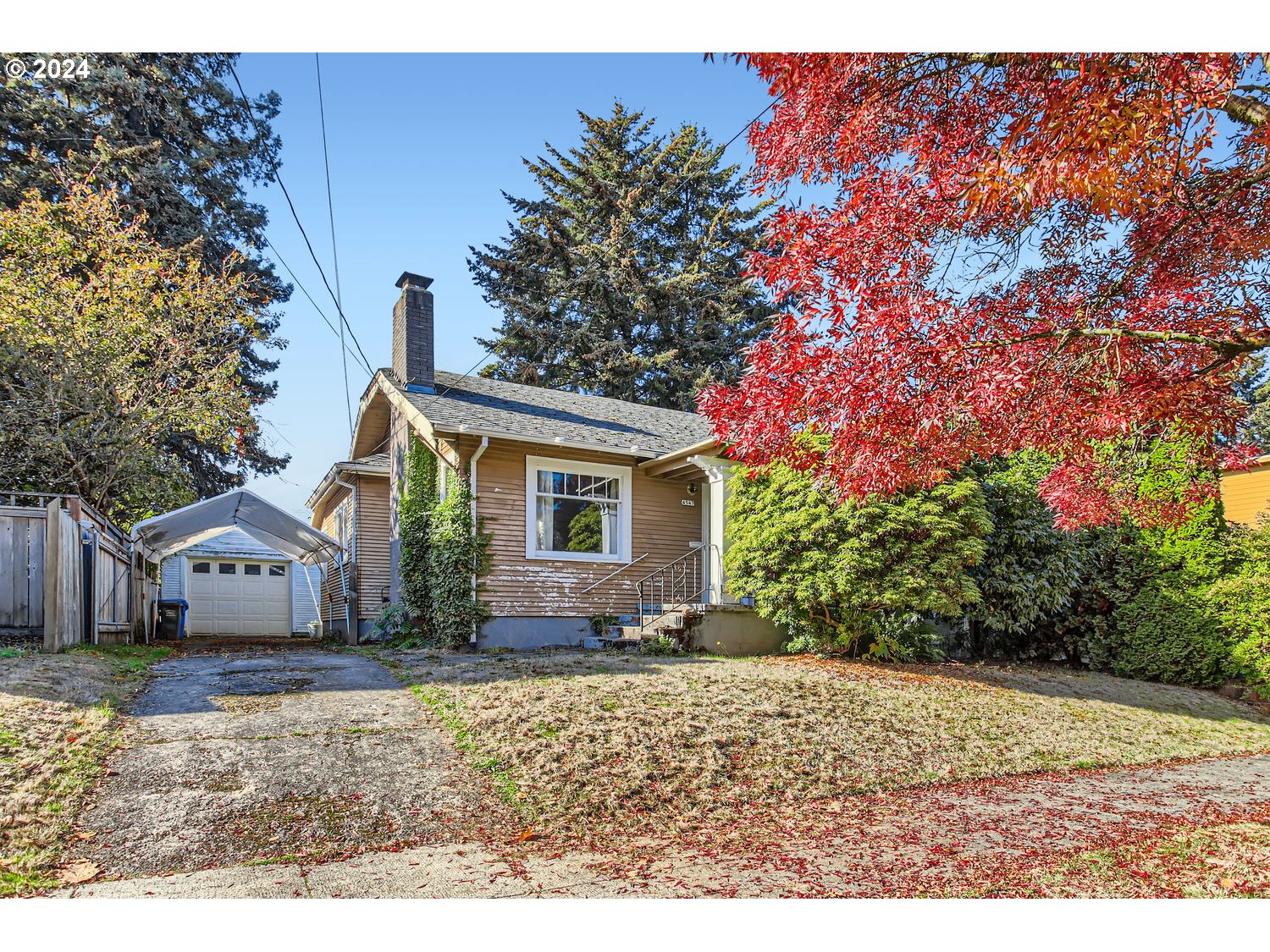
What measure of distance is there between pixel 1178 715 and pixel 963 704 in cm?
259

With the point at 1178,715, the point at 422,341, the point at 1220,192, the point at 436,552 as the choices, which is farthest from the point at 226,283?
the point at 1178,715

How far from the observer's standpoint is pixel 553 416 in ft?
40.7

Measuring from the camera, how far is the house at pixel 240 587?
17.8 metres

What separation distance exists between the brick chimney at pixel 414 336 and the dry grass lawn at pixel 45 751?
702 cm

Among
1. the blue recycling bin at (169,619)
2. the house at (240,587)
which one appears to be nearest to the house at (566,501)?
the blue recycling bin at (169,619)

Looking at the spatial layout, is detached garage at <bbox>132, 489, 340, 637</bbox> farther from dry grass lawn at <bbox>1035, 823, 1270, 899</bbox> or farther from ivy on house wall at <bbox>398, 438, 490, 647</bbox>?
dry grass lawn at <bbox>1035, 823, 1270, 899</bbox>

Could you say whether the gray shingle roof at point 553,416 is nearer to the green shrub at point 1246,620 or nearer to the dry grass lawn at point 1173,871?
the green shrub at point 1246,620

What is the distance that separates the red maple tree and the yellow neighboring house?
1208 centimetres

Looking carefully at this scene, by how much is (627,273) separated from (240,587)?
12.8m

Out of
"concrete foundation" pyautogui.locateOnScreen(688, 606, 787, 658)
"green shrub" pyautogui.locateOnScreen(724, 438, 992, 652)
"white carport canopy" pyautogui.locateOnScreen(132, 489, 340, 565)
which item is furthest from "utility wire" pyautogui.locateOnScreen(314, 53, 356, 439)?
Result: "concrete foundation" pyautogui.locateOnScreen(688, 606, 787, 658)

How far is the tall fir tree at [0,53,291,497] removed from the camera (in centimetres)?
1524

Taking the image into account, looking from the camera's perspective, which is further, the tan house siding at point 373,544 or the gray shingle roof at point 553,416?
the tan house siding at point 373,544

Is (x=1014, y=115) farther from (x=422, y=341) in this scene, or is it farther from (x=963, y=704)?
(x=422, y=341)

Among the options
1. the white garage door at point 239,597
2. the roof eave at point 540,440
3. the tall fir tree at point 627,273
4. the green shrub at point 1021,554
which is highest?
the tall fir tree at point 627,273
